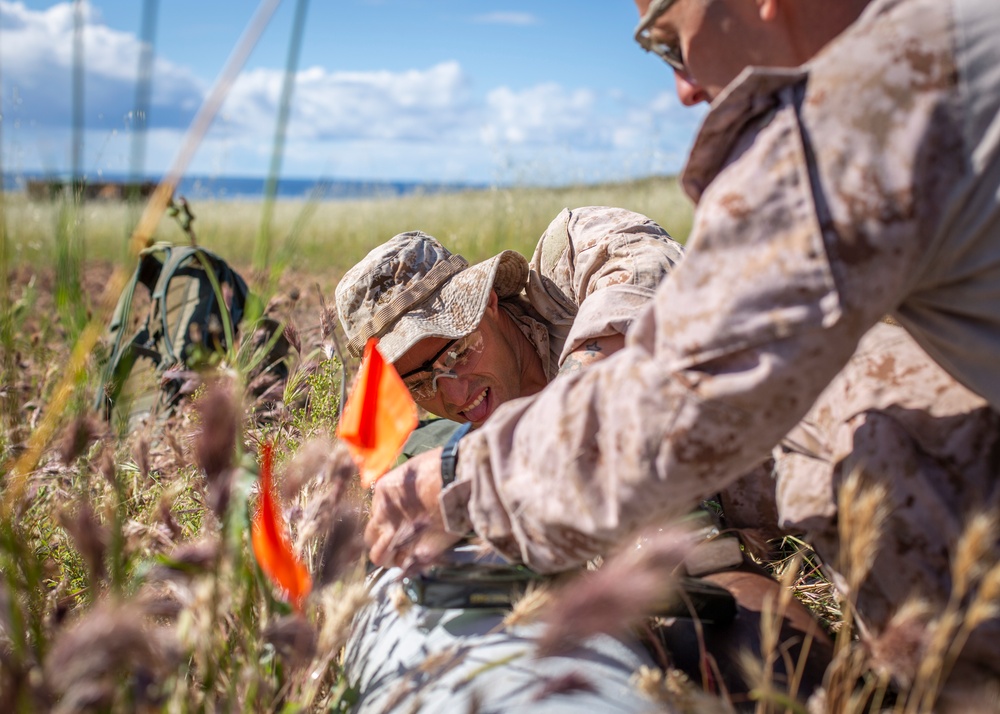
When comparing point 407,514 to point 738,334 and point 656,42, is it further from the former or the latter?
point 656,42

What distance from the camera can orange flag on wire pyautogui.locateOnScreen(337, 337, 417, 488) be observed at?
1.67 meters

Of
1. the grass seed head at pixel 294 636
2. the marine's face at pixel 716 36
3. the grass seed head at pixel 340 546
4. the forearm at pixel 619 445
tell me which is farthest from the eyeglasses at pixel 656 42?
the grass seed head at pixel 294 636

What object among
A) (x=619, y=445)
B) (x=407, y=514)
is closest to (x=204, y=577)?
(x=407, y=514)

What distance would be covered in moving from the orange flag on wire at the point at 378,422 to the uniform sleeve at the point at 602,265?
567mm

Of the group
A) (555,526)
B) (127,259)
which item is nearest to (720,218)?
(555,526)

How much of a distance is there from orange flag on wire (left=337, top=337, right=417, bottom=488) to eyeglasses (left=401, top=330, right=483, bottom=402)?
2.97ft

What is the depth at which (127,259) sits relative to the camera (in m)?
1.34

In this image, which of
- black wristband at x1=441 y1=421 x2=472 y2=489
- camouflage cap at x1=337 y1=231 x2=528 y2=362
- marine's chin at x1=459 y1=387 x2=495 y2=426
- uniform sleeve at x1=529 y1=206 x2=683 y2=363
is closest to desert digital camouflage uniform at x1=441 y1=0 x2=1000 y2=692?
black wristband at x1=441 y1=421 x2=472 y2=489

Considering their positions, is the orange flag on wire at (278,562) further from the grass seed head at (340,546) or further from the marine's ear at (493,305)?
the marine's ear at (493,305)

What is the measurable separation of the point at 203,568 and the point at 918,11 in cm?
117

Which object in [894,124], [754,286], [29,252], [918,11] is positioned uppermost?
[918,11]

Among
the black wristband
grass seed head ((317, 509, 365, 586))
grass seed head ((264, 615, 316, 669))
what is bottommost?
grass seed head ((264, 615, 316, 669))

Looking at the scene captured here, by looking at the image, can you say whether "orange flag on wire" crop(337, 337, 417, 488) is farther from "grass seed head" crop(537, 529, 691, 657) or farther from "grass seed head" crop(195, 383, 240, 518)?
"grass seed head" crop(537, 529, 691, 657)

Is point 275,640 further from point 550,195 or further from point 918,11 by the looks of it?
point 550,195
